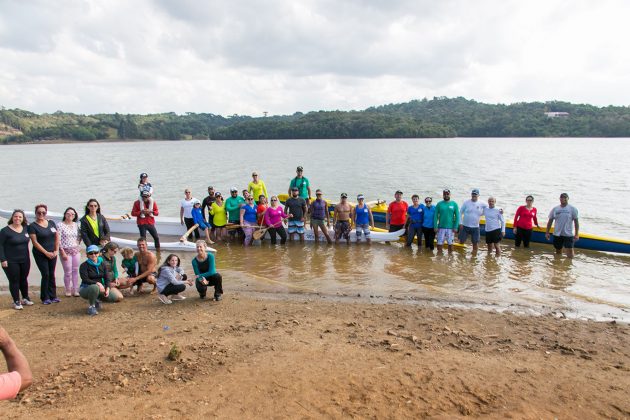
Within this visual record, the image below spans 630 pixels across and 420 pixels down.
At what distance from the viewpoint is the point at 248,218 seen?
12289 mm

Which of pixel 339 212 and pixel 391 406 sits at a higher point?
pixel 339 212

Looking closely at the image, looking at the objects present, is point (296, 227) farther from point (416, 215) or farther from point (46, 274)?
point (46, 274)

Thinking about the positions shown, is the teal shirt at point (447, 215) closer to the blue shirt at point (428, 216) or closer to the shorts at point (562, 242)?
the blue shirt at point (428, 216)

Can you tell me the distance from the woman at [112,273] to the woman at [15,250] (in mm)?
1135

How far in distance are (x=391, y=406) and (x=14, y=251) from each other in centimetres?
606

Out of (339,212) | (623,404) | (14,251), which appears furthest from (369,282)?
(14,251)

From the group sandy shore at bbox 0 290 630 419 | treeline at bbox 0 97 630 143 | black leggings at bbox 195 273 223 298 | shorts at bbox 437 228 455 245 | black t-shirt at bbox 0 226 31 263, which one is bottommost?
sandy shore at bbox 0 290 630 419

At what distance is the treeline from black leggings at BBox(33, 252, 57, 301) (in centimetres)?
9986

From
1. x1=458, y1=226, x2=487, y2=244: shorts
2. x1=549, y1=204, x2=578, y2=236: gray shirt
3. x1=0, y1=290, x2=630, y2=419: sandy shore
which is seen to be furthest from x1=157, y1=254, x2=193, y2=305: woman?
x1=549, y1=204, x2=578, y2=236: gray shirt

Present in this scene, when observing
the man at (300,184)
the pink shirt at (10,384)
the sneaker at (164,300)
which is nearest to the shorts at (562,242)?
the man at (300,184)

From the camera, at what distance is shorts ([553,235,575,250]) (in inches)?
424

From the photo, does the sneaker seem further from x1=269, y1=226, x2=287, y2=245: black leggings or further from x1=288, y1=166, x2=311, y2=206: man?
x1=288, y1=166, x2=311, y2=206: man

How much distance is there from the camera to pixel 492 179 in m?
33.6

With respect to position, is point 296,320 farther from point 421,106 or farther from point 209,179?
point 421,106
